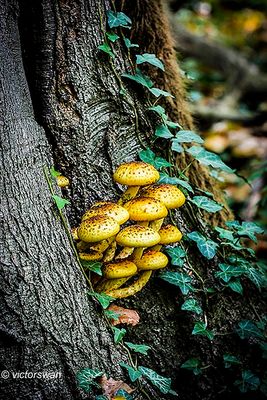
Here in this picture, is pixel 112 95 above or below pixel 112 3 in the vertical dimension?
below

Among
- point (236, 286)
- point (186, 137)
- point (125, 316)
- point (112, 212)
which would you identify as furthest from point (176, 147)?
point (125, 316)

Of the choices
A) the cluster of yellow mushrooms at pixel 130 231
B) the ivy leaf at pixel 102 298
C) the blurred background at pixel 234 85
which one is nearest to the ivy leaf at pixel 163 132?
the cluster of yellow mushrooms at pixel 130 231

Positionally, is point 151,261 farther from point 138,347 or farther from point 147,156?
point 147,156

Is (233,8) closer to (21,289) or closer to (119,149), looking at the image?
(119,149)

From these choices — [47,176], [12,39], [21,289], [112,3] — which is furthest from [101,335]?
[112,3]

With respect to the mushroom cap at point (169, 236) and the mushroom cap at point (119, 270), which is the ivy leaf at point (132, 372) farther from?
the mushroom cap at point (169, 236)

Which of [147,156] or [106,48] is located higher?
[106,48]
